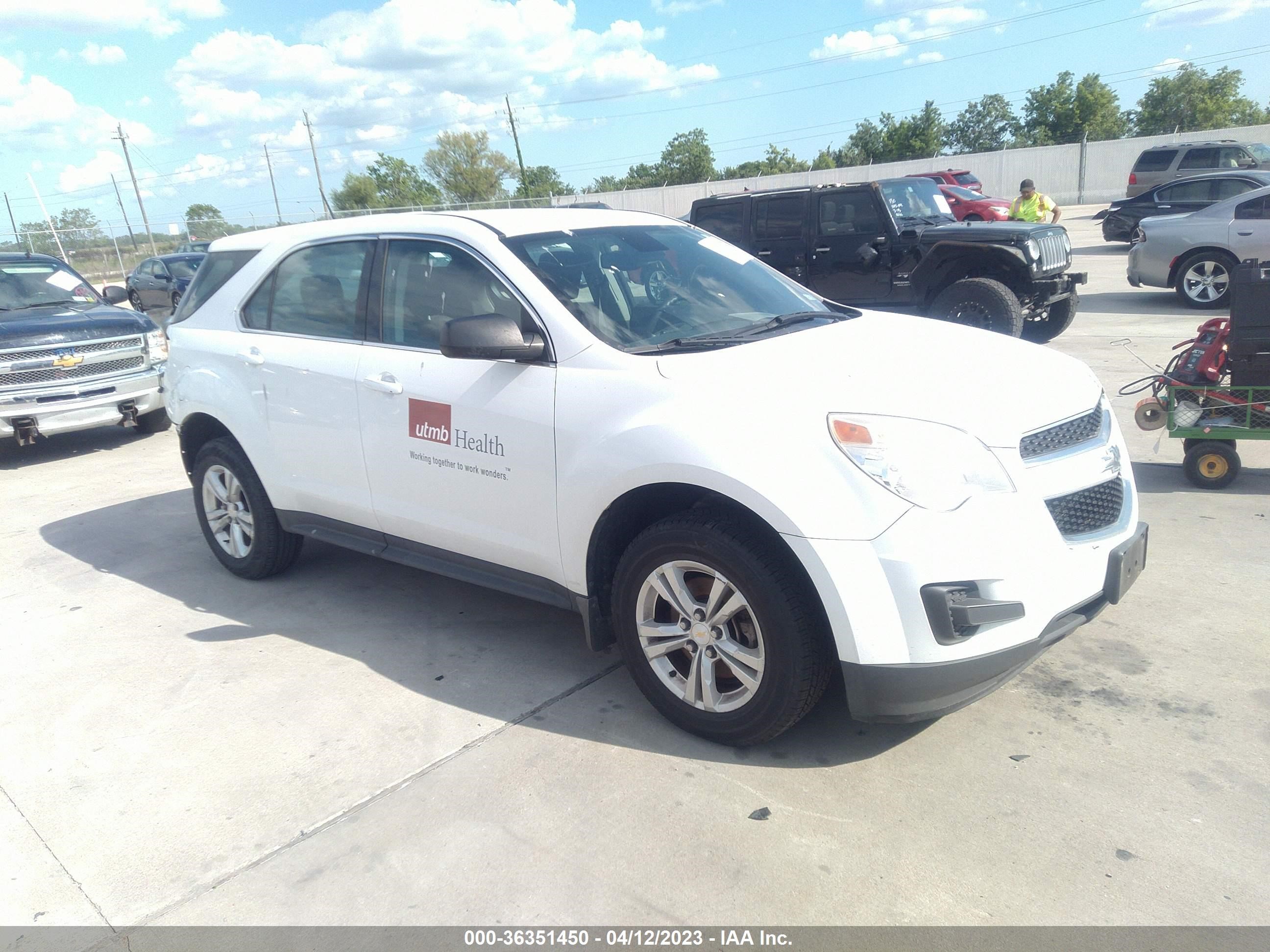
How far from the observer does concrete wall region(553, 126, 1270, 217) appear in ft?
127

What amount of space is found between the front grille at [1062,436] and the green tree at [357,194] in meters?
55.3

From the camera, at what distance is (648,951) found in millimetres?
2537

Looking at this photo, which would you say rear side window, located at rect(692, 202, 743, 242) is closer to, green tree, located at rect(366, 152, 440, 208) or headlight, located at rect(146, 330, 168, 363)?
headlight, located at rect(146, 330, 168, 363)

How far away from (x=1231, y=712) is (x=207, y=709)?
Result: 4.00 m

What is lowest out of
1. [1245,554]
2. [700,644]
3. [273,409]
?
[1245,554]

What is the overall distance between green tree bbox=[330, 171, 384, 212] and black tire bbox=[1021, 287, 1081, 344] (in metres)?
49.0

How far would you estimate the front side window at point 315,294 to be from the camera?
176 inches

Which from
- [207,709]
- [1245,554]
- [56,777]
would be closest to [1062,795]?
[1245,554]

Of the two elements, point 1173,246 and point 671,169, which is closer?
point 1173,246

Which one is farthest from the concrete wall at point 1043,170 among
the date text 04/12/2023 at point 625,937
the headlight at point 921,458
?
the date text 04/12/2023 at point 625,937

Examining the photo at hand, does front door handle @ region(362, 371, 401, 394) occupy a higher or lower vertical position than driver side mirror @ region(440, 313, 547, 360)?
lower

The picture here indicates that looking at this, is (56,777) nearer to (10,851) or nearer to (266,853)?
(10,851)

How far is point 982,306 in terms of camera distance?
9.68 meters

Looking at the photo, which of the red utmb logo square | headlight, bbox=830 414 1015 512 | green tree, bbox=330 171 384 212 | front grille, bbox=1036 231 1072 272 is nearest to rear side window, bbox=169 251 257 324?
the red utmb logo square
